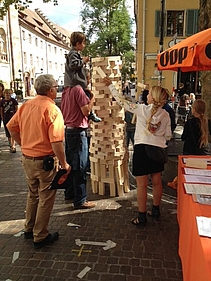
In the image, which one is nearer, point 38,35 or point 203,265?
point 203,265

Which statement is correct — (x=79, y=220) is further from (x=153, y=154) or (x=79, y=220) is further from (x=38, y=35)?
(x=38, y=35)

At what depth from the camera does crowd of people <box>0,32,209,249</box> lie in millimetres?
2963

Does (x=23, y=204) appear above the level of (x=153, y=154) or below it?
below

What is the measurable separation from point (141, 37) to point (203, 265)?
19525 millimetres

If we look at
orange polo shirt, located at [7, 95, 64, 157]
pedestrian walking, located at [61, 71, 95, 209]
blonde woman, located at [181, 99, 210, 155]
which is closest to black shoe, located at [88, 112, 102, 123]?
pedestrian walking, located at [61, 71, 95, 209]

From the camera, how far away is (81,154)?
13.1 ft

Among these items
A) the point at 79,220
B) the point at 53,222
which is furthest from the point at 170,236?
the point at 53,222

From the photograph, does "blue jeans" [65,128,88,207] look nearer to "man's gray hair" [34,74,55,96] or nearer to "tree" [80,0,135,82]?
"man's gray hair" [34,74,55,96]

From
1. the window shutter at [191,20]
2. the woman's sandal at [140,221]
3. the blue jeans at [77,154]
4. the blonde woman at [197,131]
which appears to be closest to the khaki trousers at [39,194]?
the blue jeans at [77,154]

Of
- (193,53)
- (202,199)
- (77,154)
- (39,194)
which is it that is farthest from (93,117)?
(202,199)

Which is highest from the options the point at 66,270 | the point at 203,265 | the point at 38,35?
the point at 38,35

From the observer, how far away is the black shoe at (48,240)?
320 cm

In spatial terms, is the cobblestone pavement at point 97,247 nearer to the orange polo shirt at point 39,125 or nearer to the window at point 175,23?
the orange polo shirt at point 39,125

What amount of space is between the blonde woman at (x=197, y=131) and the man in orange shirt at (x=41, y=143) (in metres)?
1.98
